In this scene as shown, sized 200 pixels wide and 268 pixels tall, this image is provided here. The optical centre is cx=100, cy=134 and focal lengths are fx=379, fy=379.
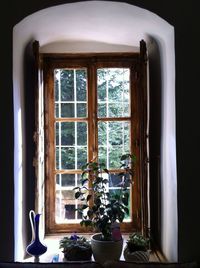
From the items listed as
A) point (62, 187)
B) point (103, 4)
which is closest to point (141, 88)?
point (103, 4)

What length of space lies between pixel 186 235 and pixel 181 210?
0.17 meters

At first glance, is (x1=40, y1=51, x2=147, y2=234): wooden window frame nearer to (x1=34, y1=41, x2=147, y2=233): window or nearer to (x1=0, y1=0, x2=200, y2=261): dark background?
(x1=34, y1=41, x2=147, y2=233): window

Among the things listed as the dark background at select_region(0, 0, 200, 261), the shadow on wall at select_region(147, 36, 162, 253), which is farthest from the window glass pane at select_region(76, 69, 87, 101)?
the dark background at select_region(0, 0, 200, 261)

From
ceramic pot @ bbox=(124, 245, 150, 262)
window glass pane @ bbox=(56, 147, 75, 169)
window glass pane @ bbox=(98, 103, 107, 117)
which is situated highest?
window glass pane @ bbox=(98, 103, 107, 117)

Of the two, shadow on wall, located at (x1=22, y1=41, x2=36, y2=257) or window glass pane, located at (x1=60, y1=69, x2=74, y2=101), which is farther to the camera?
window glass pane, located at (x1=60, y1=69, x2=74, y2=101)

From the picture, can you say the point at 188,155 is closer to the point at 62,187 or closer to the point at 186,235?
the point at 186,235

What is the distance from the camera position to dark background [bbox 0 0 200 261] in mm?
2578

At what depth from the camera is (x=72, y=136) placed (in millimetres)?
3641

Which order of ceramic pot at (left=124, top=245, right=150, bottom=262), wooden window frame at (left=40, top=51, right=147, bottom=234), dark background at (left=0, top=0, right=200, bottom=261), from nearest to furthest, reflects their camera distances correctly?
dark background at (left=0, top=0, right=200, bottom=261), ceramic pot at (left=124, top=245, right=150, bottom=262), wooden window frame at (left=40, top=51, right=147, bottom=234)

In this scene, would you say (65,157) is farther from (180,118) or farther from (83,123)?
(180,118)

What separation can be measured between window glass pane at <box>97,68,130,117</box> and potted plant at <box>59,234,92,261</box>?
1.27 m

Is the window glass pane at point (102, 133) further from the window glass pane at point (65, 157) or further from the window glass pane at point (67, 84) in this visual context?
the window glass pane at point (67, 84)

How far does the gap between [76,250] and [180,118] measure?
122cm

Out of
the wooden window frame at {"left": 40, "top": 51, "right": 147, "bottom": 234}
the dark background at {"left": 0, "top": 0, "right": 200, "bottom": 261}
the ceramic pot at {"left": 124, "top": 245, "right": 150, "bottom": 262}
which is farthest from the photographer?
the wooden window frame at {"left": 40, "top": 51, "right": 147, "bottom": 234}
